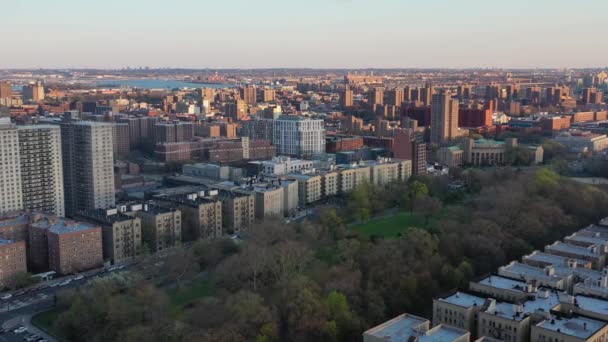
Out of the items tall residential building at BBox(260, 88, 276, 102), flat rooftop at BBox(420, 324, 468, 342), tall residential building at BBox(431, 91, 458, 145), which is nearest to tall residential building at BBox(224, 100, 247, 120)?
tall residential building at BBox(260, 88, 276, 102)

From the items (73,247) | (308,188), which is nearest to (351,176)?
(308,188)

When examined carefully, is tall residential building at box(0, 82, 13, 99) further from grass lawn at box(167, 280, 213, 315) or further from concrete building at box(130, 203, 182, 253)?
grass lawn at box(167, 280, 213, 315)

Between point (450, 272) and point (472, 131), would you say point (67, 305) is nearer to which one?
point (450, 272)

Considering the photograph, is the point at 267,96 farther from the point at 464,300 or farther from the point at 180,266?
the point at 464,300

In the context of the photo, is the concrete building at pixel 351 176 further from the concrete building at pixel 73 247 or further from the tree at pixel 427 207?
the concrete building at pixel 73 247

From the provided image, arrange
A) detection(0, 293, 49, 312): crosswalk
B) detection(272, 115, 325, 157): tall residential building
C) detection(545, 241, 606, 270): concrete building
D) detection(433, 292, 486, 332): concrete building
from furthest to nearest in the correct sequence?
detection(272, 115, 325, 157): tall residential building, detection(0, 293, 49, 312): crosswalk, detection(545, 241, 606, 270): concrete building, detection(433, 292, 486, 332): concrete building

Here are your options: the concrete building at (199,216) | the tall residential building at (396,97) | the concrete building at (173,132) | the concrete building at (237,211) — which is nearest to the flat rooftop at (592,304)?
the concrete building at (199,216)

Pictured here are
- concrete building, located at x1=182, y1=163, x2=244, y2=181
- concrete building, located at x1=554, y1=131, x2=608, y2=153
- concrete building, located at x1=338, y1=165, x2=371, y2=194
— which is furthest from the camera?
concrete building, located at x1=554, y1=131, x2=608, y2=153

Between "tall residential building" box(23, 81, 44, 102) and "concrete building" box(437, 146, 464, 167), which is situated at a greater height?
"tall residential building" box(23, 81, 44, 102)
